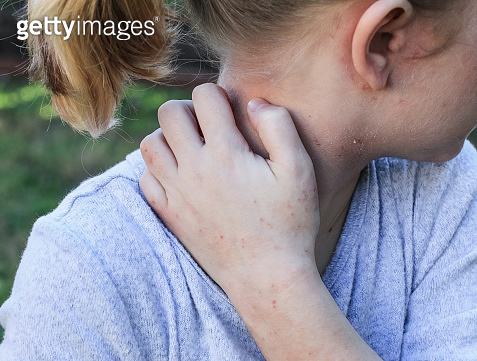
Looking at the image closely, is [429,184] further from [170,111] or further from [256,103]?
[170,111]

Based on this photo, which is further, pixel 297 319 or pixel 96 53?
pixel 96 53

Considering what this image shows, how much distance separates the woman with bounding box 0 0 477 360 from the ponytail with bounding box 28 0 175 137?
0.05 feet

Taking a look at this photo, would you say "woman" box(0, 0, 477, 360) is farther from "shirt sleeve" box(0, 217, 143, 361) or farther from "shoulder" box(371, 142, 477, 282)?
"shoulder" box(371, 142, 477, 282)

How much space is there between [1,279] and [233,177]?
1841 mm

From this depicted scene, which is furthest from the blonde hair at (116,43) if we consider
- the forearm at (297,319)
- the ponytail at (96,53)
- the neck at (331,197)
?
the forearm at (297,319)

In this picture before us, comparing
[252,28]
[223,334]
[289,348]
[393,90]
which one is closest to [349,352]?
[289,348]

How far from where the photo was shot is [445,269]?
1.33m

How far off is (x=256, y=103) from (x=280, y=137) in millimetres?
90

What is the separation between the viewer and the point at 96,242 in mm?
1064

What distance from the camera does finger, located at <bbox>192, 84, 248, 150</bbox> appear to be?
1124 mm

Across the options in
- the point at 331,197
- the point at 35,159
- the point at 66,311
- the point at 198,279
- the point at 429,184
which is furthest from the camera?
the point at 35,159

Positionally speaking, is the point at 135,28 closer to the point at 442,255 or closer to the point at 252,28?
the point at 252,28

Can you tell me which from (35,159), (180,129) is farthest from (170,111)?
(35,159)

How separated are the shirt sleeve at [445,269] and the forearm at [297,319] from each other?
255mm
